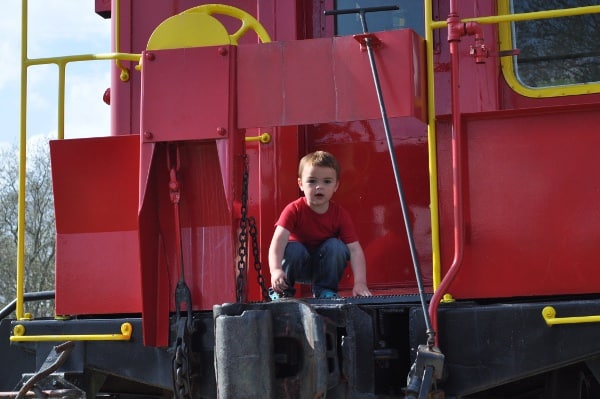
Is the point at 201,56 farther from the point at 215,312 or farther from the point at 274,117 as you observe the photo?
the point at 215,312

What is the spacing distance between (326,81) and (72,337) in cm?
153

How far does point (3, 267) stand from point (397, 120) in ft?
79.1

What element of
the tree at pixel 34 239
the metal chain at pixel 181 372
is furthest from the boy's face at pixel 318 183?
the tree at pixel 34 239

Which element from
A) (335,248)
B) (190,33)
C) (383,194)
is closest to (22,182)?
(190,33)

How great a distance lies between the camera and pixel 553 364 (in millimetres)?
3658

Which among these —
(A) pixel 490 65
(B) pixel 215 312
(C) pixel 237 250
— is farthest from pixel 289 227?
(A) pixel 490 65

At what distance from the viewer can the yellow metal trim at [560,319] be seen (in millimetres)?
3615

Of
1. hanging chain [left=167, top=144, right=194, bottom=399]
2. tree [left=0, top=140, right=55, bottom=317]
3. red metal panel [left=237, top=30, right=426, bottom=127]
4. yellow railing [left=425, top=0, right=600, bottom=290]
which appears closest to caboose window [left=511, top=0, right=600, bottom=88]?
yellow railing [left=425, top=0, right=600, bottom=290]

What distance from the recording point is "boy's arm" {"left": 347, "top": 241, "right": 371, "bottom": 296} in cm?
427

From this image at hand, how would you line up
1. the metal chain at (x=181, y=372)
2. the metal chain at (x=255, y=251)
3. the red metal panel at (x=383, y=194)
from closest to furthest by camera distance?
the metal chain at (x=181, y=372) < the metal chain at (x=255, y=251) < the red metal panel at (x=383, y=194)

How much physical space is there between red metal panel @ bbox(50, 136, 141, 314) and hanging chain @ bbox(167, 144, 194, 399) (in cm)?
27

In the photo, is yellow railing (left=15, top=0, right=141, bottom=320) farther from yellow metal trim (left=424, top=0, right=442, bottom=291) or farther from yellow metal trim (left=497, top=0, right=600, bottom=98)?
yellow metal trim (left=497, top=0, right=600, bottom=98)

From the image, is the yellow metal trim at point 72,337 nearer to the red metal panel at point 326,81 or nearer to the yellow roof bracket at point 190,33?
the red metal panel at point 326,81

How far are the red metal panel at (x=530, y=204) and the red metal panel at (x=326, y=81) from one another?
0.33m
